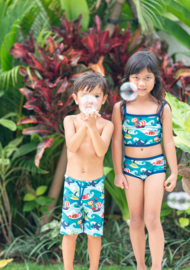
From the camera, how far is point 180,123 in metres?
2.18

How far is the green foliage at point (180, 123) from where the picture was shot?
2002 mm

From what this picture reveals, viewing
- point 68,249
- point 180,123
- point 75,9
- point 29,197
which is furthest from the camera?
point 75,9

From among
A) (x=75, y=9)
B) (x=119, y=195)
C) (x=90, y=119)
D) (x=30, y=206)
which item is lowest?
(x=30, y=206)

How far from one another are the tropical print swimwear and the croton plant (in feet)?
2.55

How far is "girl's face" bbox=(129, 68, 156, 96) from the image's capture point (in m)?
1.82

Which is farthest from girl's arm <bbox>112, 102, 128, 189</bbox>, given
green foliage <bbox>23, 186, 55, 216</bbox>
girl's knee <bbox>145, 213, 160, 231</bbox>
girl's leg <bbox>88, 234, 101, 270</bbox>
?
green foliage <bbox>23, 186, 55, 216</bbox>

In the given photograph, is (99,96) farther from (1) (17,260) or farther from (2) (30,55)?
(1) (17,260)

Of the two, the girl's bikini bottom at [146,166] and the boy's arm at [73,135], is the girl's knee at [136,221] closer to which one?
the girl's bikini bottom at [146,166]

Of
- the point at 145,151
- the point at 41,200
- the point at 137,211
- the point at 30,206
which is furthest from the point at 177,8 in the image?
the point at 30,206

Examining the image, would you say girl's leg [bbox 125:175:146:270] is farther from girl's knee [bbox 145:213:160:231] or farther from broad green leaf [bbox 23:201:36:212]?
broad green leaf [bbox 23:201:36:212]

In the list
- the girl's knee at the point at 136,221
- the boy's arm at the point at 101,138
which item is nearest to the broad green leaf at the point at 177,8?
the boy's arm at the point at 101,138

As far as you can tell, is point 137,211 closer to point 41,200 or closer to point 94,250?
point 94,250

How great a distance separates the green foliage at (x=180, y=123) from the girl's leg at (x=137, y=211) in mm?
413

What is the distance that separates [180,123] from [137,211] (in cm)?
76
